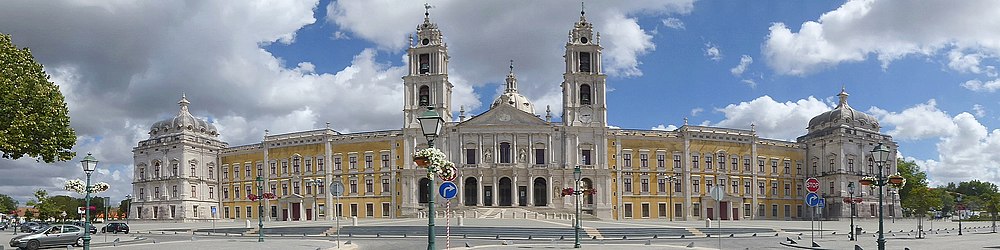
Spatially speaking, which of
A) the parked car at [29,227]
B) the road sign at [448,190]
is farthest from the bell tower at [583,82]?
the road sign at [448,190]

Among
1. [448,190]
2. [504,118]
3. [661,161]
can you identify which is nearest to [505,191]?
[504,118]

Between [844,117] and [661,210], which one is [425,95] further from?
[844,117]

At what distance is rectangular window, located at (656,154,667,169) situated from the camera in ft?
269

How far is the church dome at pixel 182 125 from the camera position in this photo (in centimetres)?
8981

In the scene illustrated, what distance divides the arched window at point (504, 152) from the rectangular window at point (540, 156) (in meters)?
2.60

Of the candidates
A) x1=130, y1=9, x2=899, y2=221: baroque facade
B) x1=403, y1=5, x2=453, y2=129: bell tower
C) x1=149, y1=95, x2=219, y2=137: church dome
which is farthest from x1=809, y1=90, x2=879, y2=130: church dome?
x1=149, y1=95, x2=219, y2=137: church dome

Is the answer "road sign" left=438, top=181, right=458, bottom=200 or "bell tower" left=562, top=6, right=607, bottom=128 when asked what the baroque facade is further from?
"road sign" left=438, top=181, right=458, bottom=200

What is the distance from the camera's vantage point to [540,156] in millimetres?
78500

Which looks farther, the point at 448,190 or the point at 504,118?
the point at 504,118

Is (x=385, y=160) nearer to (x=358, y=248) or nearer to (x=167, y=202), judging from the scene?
(x=167, y=202)

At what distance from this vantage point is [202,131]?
304ft

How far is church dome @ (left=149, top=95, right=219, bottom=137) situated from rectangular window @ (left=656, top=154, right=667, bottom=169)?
1919 inches

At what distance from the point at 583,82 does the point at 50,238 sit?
5307cm

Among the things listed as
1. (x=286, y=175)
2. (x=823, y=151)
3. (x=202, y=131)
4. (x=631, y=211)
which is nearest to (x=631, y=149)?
(x=631, y=211)
